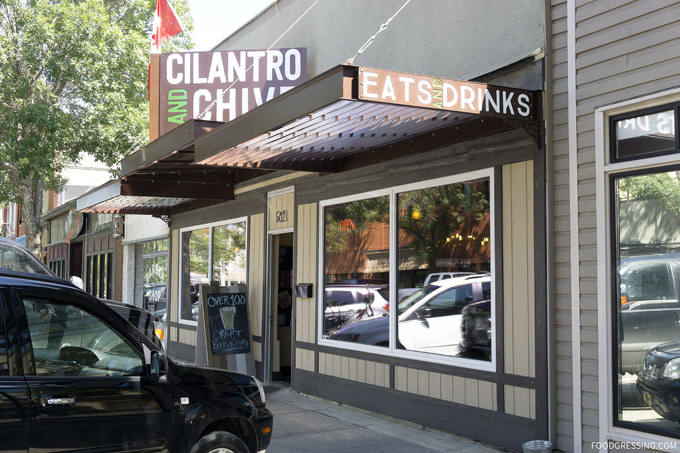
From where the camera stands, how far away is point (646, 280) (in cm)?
543

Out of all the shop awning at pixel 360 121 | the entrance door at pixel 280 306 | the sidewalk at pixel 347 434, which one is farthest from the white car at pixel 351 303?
the entrance door at pixel 280 306

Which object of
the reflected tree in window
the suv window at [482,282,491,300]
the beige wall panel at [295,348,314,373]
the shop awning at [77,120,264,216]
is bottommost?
the beige wall panel at [295,348,314,373]

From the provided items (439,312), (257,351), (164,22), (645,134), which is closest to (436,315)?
(439,312)

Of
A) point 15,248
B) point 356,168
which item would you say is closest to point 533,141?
point 356,168

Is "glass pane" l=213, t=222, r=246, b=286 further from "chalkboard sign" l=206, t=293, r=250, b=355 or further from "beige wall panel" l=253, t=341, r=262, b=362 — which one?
"beige wall panel" l=253, t=341, r=262, b=362

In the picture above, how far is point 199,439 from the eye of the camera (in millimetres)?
4785

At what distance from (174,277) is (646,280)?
1055 centimetres

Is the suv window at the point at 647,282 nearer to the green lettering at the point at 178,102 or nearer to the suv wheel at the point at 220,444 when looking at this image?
the suv wheel at the point at 220,444

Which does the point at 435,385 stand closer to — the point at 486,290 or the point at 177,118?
the point at 486,290

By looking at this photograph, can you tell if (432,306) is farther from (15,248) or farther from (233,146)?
(15,248)

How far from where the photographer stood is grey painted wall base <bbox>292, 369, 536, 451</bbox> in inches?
252

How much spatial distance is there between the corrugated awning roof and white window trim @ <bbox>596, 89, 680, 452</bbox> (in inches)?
26.4

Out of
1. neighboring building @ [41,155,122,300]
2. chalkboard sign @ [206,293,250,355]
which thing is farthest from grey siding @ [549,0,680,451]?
neighboring building @ [41,155,122,300]

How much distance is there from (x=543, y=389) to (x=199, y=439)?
9.97 feet
